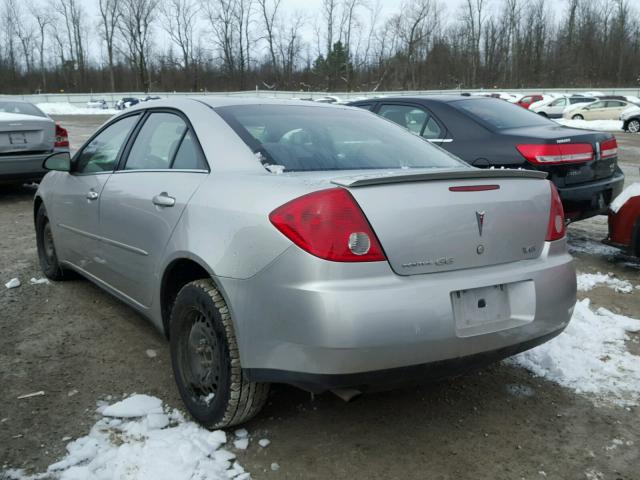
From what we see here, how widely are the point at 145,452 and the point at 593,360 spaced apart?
8.17 feet

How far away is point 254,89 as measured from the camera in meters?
65.0

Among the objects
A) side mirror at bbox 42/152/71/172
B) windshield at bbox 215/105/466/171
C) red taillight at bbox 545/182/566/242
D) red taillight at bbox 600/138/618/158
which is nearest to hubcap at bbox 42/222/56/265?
side mirror at bbox 42/152/71/172

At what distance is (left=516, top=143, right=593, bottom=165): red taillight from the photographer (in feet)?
17.3

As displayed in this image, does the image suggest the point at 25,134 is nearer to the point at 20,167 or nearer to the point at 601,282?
the point at 20,167

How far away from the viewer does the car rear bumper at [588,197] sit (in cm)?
529

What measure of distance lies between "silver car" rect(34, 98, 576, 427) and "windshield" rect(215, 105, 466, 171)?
0.01m

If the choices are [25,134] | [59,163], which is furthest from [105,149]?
[25,134]

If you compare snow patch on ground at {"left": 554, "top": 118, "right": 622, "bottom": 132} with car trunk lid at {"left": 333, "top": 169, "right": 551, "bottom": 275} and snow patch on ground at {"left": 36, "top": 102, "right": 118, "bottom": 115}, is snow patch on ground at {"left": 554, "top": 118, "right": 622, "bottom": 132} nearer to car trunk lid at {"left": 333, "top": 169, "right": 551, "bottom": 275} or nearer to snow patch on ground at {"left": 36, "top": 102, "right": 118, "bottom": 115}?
car trunk lid at {"left": 333, "top": 169, "right": 551, "bottom": 275}

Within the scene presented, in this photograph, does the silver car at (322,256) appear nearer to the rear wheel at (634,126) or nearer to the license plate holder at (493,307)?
the license plate holder at (493,307)

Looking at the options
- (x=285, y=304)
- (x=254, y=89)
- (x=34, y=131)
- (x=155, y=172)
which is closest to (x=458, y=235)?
(x=285, y=304)

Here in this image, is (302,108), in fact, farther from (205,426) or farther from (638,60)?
(638,60)

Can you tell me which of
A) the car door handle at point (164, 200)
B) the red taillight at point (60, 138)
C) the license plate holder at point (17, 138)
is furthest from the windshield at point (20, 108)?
the car door handle at point (164, 200)

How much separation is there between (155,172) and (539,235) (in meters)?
1.98

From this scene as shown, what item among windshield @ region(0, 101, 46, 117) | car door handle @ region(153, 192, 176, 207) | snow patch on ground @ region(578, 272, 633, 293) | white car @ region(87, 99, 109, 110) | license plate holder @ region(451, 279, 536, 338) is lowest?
snow patch on ground @ region(578, 272, 633, 293)
